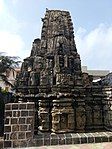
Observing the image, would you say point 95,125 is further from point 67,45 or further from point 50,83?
point 67,45

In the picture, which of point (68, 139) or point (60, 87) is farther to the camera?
point (60, 87)

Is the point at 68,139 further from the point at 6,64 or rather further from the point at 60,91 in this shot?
→ the point at 6,64

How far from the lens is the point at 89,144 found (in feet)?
14.3

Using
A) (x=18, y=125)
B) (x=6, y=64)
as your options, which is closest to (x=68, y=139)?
(x=18, y=125)

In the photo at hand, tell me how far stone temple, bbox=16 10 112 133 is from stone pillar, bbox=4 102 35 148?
538cm

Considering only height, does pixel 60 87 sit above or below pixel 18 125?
above

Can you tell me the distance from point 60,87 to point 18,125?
6.28 metres

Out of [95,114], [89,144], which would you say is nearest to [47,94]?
[95,114]

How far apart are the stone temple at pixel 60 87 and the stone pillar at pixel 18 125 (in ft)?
17.7

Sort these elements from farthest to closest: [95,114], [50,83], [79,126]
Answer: [95,114]
[50,83]
[79,126]

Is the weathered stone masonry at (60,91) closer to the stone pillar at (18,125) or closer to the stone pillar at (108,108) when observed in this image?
the stone pillar at (108,108)

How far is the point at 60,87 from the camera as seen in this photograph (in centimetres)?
1055

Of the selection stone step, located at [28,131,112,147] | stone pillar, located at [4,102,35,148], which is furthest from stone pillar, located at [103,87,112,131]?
stone pillar, located at [4,102,35,148]

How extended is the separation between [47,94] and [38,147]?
6.69 m
